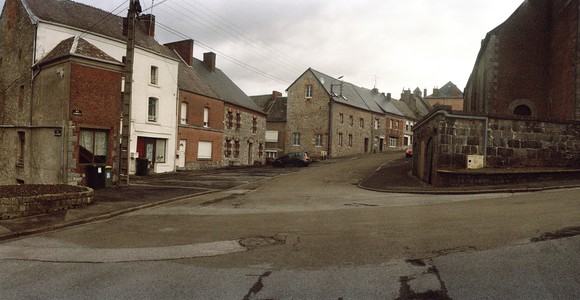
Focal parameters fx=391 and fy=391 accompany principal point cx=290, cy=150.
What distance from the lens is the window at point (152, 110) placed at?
26.3 metres

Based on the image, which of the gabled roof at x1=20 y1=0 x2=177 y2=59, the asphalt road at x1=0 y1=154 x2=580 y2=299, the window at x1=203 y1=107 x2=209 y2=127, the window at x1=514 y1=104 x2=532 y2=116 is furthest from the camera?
the window at x1=203 y1=107 x2=209 y2=127

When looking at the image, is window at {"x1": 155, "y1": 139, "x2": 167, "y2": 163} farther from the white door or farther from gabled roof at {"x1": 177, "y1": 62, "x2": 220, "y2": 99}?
gabled roof at {"x1": 177, "y1": 62, "x2": 220, "y2": 99}

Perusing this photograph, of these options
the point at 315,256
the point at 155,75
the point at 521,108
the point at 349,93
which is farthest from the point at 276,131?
the point at 315,256

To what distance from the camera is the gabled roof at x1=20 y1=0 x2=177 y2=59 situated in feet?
75.5

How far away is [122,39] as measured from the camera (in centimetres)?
2605

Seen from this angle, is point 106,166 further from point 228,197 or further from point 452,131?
point 452,131

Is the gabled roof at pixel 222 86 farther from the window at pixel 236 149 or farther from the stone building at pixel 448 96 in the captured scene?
the stone building at pixel 448 96

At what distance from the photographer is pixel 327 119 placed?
45.6 m

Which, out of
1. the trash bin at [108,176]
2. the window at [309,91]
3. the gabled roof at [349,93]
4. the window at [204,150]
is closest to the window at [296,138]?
→ the window at [309,91]

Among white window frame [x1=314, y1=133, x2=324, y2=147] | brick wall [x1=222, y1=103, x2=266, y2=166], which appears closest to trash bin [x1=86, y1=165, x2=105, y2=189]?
brick wall [x1=222, y1=103, x2=266, y2=166]

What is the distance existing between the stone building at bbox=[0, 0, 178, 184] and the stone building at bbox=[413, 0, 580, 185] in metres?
14.7

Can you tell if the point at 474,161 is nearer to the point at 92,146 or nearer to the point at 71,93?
the point at 92,146

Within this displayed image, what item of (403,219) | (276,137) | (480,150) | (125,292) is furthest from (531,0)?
(276,137)

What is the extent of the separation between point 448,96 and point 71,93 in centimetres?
8684
